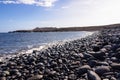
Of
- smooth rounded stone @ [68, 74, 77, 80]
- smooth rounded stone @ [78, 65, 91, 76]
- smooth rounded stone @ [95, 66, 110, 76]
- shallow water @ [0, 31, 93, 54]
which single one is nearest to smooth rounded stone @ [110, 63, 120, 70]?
smooth rounded stone @ [95, 66, 110, 76]

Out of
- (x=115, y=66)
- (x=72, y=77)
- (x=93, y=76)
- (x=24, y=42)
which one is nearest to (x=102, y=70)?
(x=115, y=66)

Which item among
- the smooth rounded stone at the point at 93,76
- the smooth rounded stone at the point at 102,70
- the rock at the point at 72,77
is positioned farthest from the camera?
the rock at the point at 72,77

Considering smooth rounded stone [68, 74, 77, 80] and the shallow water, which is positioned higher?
smooth rounded stone [68, 74, 77, 80]

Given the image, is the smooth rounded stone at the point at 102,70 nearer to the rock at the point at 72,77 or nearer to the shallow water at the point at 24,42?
the rock at the point at 72,77

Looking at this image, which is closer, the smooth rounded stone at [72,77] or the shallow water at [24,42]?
the smooth rounded stone at [72,77]

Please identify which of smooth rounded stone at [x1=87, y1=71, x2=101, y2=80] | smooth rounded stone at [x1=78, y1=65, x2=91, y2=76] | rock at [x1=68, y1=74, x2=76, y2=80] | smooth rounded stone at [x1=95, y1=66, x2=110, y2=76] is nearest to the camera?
smooth rounded stone at [x1=87, y1=71, x2=101, y2=80]

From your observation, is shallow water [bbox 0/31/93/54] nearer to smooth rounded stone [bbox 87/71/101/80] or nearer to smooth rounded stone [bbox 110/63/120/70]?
smooth rounded stone [bbox 110/63/120/70]

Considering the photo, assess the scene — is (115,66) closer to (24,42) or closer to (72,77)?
(72,77)

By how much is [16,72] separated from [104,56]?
332 cm

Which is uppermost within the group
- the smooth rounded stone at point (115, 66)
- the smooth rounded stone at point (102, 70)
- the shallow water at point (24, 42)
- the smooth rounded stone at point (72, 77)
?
the smooth rounded stone at point (115, 66)

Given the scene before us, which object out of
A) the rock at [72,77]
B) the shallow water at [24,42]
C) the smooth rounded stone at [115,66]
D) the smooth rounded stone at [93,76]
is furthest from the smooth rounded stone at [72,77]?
the shallow water at [24,42]

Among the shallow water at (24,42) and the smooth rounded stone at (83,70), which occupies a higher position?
the smooth rounded stone at (83,70)

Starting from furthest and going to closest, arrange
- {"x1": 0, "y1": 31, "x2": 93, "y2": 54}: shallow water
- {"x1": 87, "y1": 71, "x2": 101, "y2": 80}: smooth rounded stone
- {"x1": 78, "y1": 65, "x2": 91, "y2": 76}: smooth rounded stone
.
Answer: {"x1": 0, "y1": 31, "x2": 93, "y2": 54}: shallow water < {"x1": 78, "y1": 65, "x2": 91, "y2": 76}: smooth rounded stone < {"x1": 87, "y1": 71, "x2": 101, "y2": 80}: smooth rounded stone

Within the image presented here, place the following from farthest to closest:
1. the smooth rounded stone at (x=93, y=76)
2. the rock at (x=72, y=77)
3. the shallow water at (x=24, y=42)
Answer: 1. the shallow water at (x=24, y=42)
2. the rock at (x=72, y=77)
3. the smooth rounded stone at (x=93, y=76)
